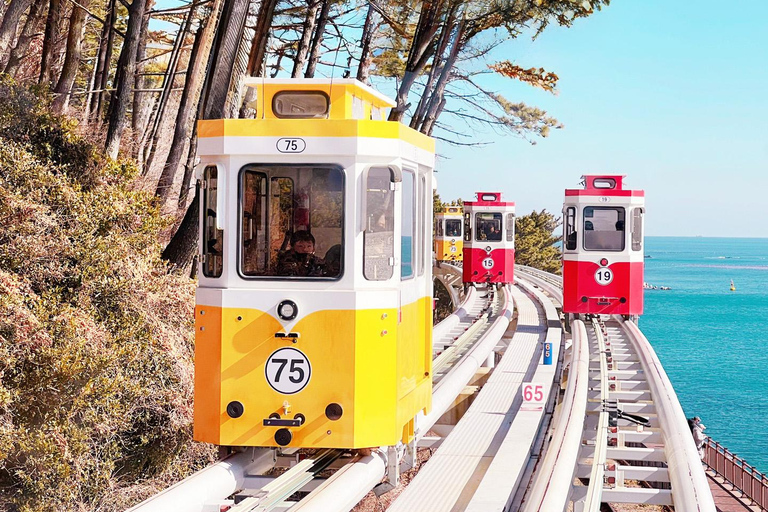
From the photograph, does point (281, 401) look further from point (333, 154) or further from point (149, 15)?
point (149, 15)

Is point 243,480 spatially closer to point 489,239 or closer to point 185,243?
point 185,243

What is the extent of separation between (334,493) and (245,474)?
861mm

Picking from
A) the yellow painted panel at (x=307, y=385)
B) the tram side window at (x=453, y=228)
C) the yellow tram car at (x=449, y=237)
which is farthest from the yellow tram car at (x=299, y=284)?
the tram side window at (x=453, y=228)

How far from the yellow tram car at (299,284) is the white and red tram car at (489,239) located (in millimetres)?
19871

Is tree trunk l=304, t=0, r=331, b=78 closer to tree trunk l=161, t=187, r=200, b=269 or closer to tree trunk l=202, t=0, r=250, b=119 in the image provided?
tree trunk l=202, t=0, r=250, b=119

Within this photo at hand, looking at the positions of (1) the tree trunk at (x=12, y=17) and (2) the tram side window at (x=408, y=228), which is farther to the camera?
(1) the tree trunk at (x=12, y=17)

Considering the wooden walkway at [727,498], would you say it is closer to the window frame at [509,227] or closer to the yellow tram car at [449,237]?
the window frame at [509,227]

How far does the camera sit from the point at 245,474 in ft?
22.3

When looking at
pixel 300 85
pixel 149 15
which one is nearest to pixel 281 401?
pixel 300 85

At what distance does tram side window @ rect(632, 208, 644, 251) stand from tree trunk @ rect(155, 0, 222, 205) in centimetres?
793

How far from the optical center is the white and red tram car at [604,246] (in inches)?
676

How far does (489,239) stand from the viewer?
87.9 feet

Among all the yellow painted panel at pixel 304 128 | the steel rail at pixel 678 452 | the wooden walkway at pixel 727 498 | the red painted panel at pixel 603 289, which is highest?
the yellow painted panel at pixel 304 128

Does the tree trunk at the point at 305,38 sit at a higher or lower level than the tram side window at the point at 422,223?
higher
